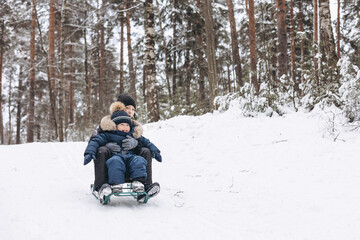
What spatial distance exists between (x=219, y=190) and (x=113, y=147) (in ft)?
5.68

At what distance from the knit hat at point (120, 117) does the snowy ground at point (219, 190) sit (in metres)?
1.06

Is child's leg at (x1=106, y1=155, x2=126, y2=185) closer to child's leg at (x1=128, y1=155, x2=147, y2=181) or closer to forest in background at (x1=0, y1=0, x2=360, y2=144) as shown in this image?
child's leg at (x1=128, y1=155, x2=147, y2=181)

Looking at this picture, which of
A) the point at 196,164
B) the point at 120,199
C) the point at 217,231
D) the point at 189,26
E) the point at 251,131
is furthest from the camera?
the point at 189,26

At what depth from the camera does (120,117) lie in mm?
4082

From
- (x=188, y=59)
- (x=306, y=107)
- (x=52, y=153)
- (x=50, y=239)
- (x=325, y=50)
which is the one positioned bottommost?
(x=50, y=239)

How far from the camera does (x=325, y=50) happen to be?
7.30 metres

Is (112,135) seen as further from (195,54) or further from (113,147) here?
(195,54)

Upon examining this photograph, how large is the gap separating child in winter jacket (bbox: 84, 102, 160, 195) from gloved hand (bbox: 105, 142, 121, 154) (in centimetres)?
5

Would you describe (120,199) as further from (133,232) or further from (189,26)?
(189,26)

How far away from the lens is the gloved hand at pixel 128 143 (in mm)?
4008

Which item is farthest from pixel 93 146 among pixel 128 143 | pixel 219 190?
pixel 219 190

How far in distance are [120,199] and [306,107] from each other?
16.4ft

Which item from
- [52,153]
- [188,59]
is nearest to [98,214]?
[52,153]

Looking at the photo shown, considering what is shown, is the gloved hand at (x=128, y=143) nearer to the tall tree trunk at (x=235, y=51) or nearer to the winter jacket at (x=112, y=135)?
the winter jacket at (x=112, y=135)
